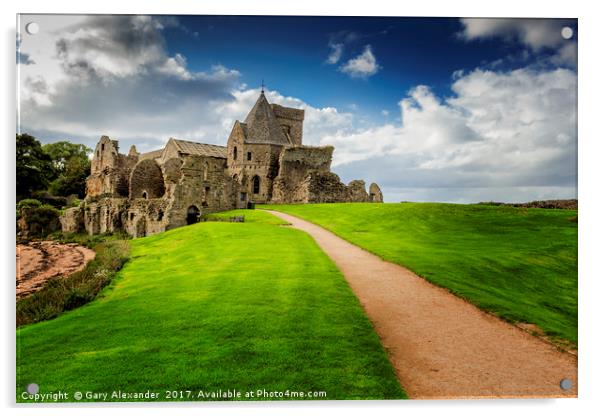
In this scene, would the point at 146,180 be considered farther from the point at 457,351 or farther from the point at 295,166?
the point at 457,351

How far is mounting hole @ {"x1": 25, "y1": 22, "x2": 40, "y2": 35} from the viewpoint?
748 cm

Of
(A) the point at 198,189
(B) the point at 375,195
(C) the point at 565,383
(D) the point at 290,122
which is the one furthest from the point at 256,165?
(C) the point at 565,383

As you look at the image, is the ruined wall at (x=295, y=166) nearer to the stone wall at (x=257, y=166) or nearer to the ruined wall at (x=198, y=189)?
the stone wall at (x=257, y=166)

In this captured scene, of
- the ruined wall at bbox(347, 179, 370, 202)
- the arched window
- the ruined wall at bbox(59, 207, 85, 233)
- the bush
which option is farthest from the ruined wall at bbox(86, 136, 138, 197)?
the bush

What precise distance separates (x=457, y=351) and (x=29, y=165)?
9.30m

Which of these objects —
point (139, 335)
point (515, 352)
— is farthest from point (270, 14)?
point (515, 352)

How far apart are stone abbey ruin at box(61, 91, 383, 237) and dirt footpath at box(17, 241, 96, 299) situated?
3.29 metres

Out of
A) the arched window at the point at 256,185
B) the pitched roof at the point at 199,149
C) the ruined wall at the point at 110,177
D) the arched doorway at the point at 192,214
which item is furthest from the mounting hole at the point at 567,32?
the arched window at the point at 256,185

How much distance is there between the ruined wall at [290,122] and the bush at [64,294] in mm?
33822

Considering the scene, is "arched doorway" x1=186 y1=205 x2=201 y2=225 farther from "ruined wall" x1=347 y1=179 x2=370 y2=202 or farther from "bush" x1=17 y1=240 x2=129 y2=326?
"ruined wall" x1=347 y1=179 x2=370 y2=202

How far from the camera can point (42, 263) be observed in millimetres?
8633

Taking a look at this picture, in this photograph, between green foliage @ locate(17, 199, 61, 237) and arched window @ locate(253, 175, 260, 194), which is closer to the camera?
green foliage @ locate(17, 199, 61, 237)

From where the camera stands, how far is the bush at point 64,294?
24.5ft

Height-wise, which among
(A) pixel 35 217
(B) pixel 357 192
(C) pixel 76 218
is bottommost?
(C) pixel 76 218
